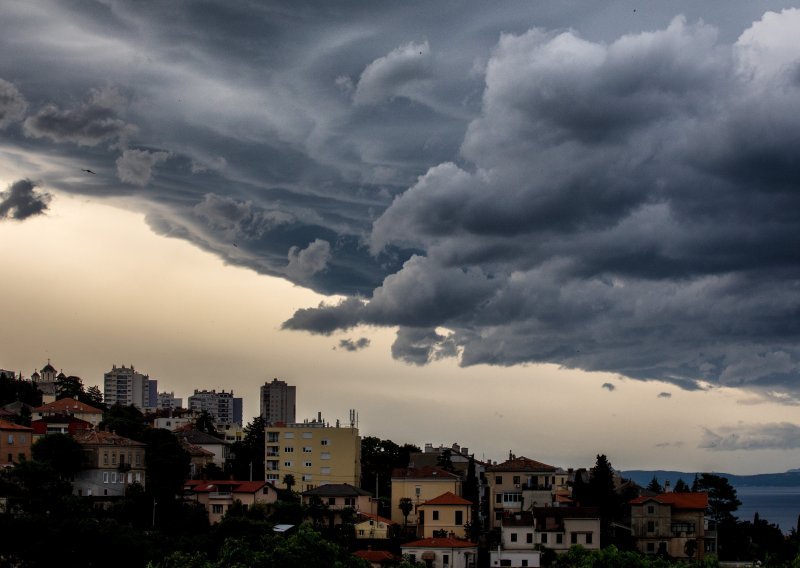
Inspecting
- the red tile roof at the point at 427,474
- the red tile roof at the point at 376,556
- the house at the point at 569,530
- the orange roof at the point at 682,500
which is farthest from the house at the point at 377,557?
the orange roof at the point at 682,500

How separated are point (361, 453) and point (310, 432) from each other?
12.2 metres

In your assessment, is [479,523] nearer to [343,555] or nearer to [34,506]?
[343,555]

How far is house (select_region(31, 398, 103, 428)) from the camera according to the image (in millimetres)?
130125

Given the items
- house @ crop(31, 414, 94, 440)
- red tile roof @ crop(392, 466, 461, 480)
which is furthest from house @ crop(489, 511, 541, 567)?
house @ crop(31, 414, 94, 440)

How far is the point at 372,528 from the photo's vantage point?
99.4 m

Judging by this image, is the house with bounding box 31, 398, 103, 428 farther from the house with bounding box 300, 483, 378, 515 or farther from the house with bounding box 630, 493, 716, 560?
the house with bounding box 630, 493, 716, 560

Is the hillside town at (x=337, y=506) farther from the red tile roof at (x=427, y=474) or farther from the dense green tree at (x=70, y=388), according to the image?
the dense green tree at (x=70, y=388)

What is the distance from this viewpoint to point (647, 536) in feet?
313

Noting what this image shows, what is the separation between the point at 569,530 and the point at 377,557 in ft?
51.6

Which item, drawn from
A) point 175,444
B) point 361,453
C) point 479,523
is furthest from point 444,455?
point 175,444

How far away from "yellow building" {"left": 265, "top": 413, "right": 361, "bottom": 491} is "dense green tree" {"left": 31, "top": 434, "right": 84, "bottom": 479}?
92.4ft

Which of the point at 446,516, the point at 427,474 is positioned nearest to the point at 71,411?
the point at 427,474

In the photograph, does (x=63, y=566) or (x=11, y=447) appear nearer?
(x=63, y=566)

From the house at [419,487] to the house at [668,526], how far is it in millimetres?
19639
